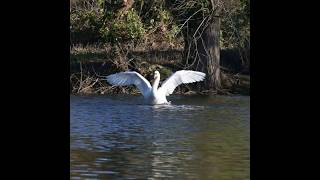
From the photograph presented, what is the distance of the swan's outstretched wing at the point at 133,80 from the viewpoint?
78.4 feet

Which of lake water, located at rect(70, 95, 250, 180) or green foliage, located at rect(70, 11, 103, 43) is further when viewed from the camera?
green foliage, located at rect(70, 11, 103, 43)

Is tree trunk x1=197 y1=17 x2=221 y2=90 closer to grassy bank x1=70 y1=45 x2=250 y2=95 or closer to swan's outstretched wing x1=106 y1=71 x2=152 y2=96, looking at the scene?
grassy bank x1=70 y1=45 x2=250 y2=95

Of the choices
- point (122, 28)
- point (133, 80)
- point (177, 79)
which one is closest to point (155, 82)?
point (133, 80)

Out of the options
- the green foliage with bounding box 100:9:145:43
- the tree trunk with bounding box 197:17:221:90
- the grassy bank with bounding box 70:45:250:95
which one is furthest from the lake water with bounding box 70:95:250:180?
the green foliage with bounding box 100:9:145:43

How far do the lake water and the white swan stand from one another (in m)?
0.37

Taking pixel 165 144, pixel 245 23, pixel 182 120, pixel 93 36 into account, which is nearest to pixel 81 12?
pixel 93 36

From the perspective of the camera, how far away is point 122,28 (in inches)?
1235

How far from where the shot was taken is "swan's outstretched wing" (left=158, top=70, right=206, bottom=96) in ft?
79.8

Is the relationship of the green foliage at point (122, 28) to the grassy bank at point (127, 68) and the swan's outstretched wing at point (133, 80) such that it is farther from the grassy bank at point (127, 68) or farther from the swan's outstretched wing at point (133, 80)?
the swan's outstretched wing at point (133, 80)

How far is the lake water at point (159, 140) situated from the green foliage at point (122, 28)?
6.85m
